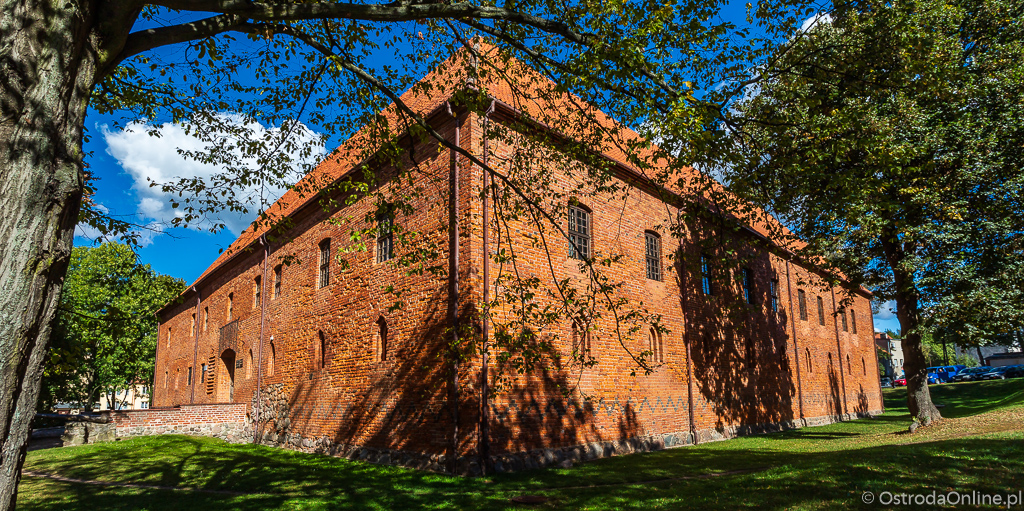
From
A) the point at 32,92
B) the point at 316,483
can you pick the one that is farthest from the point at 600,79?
the point at 316,483

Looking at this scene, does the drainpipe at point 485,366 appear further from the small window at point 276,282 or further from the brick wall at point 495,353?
the small window at point 276,282

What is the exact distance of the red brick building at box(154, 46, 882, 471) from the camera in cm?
985

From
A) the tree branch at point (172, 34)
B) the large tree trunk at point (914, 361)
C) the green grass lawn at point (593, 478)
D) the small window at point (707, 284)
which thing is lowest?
the green grass lawn at point (593, 478)

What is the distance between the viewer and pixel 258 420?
17141 millimetres

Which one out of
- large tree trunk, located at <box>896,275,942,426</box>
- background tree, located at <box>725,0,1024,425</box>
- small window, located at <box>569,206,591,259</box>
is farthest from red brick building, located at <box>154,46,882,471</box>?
large tree trunk, located at <box>896,275,942,426</box>

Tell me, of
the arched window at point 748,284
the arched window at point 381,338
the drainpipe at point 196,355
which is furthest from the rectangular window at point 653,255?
the drainpipe at point 196,355

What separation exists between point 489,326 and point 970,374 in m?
56.5

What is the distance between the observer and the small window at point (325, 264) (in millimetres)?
15366

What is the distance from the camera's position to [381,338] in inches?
474

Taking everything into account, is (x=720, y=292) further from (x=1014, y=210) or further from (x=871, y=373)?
(x=871, y=373)

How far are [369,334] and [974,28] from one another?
1516 cm

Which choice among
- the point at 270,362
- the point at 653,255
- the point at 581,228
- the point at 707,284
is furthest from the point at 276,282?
the point at 707,284

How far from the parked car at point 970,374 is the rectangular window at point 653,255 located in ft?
158

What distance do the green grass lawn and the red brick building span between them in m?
0.95
